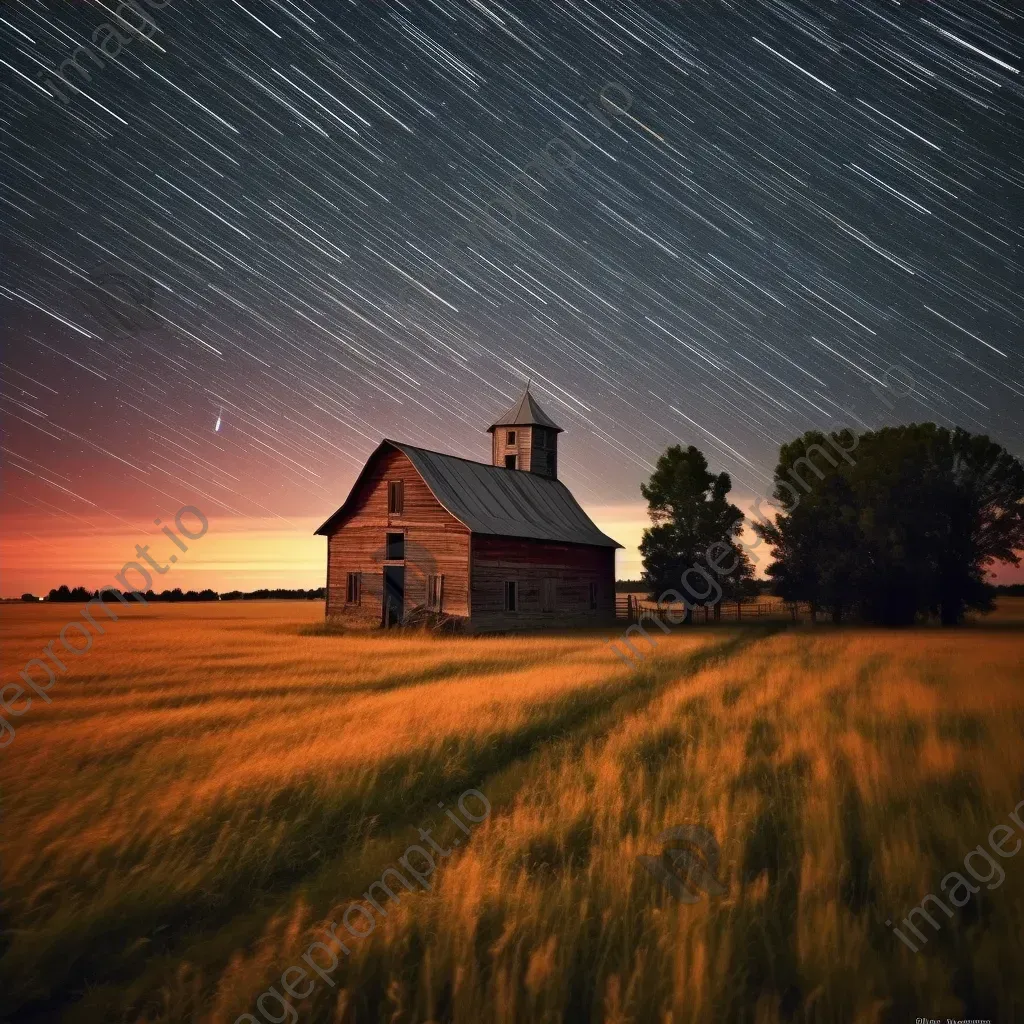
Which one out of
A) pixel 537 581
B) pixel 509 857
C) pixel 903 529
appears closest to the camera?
pixel 509 857

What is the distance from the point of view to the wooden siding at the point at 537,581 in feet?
117

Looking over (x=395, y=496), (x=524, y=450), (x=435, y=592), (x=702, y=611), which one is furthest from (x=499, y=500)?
(x=702, y=611)

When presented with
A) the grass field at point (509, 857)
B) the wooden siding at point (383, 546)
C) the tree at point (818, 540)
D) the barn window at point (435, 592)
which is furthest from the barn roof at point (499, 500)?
the grass field at point (509, 857)

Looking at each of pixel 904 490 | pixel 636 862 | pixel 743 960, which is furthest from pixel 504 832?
pixel 904 490

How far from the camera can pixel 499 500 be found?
40.4m

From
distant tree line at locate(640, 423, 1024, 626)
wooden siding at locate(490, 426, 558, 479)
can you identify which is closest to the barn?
wooden siding at locate(490, 426, 558, 479)

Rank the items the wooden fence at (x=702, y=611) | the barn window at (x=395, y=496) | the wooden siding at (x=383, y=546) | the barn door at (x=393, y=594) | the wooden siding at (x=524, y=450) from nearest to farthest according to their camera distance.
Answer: the wooden siding at (x=383, y=546)
the barn door at (x=393, y=594)
the barn window at (x=395, y=496)
the wooden siding at (x=524, y=450)
the wooden fence at (x=702, y=611)

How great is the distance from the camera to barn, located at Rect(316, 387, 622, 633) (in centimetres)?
3550

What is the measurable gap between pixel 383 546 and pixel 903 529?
29.2 meters

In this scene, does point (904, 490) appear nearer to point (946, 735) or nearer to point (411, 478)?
point (411, 478)

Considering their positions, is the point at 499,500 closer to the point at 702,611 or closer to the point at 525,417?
the point at 525,417

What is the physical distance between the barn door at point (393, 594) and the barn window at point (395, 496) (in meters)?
2.71

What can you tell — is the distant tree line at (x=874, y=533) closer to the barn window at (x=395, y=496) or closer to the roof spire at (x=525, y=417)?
the roof spire at (x=525, y=417)

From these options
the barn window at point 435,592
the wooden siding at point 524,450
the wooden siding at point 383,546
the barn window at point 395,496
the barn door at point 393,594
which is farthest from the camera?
the wooden siding at point 524,450
